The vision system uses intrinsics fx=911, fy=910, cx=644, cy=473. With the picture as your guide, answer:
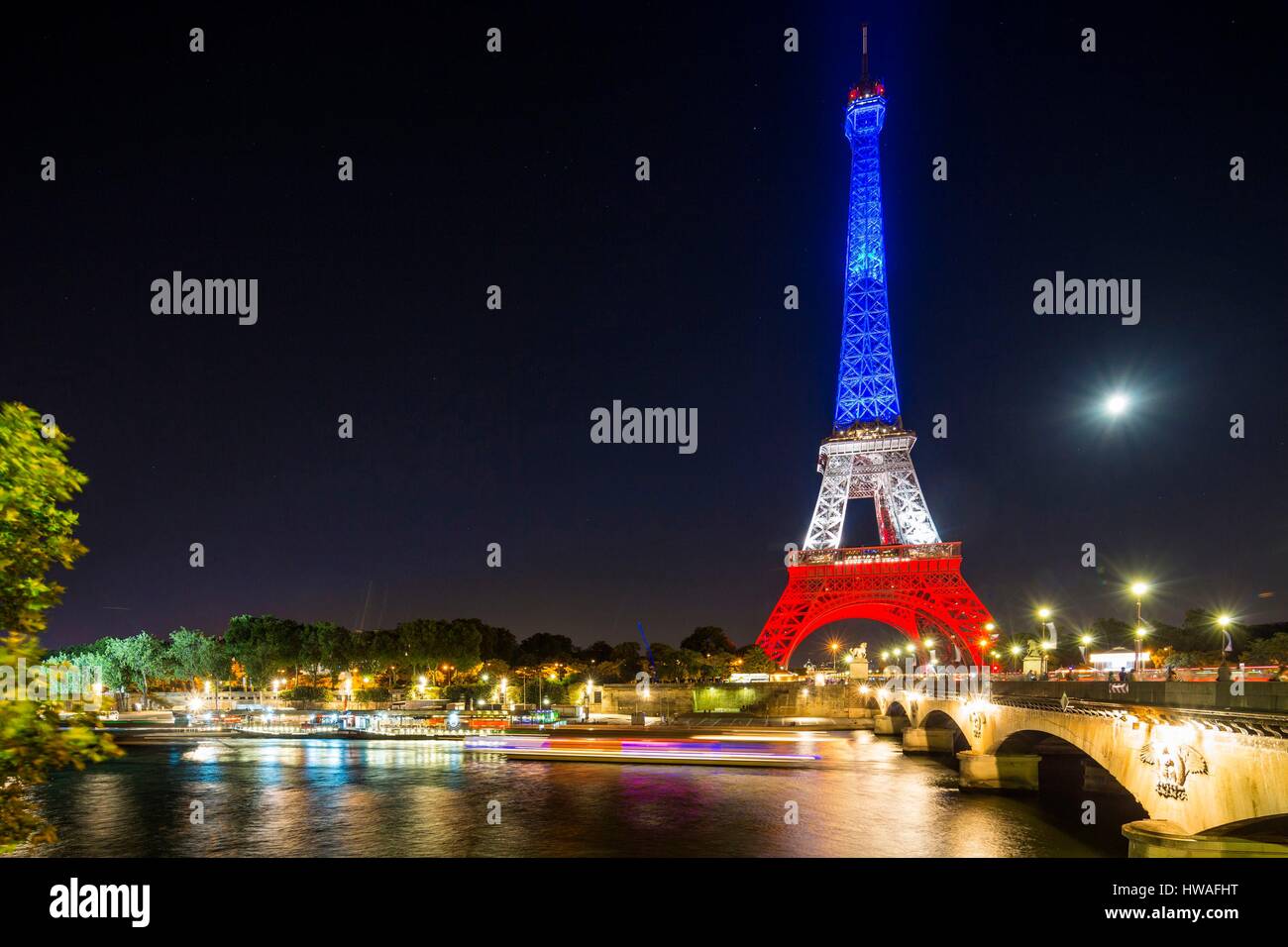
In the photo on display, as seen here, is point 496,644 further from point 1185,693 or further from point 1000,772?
point 1185,693

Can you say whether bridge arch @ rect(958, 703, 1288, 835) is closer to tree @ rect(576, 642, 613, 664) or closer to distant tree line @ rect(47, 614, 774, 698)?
distant tree line @ rect(47, 614, 774, 698)

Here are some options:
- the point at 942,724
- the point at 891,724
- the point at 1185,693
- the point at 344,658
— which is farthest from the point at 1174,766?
the point at 344,658

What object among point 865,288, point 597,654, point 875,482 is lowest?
point 597,654

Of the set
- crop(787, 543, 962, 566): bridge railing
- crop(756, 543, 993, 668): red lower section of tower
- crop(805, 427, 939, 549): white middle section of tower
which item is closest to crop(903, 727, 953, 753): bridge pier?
crop(756, 543, 993, 668): red lower section of tower

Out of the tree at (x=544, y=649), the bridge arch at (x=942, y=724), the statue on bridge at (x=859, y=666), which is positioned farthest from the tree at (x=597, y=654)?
the bridge arch at (x=942, y=724)

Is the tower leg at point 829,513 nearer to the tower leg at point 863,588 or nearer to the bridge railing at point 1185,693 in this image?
the tower leg at point 863,588
